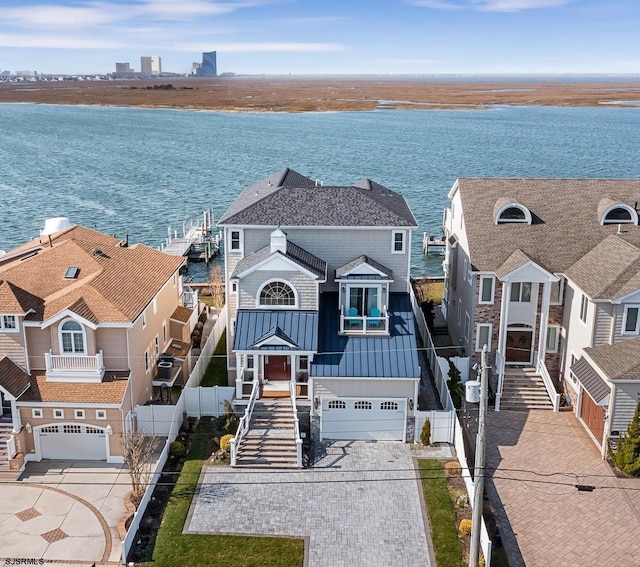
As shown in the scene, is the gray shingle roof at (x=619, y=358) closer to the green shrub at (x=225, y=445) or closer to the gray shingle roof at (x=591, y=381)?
the gray shingle roof at (x=591, y=381)

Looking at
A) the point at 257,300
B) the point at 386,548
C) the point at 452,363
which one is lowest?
the point at 386,548

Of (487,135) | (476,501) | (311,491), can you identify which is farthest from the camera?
(487,135)

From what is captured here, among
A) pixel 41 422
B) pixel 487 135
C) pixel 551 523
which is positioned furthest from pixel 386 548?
pixel 487 135

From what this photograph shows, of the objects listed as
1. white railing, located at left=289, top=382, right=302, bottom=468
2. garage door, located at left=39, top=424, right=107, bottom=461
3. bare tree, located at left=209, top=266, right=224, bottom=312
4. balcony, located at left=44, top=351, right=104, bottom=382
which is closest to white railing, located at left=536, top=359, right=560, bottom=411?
white railing, located at left=289, top=382, right=302, bottom=468

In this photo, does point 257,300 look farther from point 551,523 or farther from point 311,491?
point 551,523

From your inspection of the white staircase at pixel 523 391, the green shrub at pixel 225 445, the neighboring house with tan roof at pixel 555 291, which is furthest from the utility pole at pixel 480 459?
the white staircase at pixel 523 391
